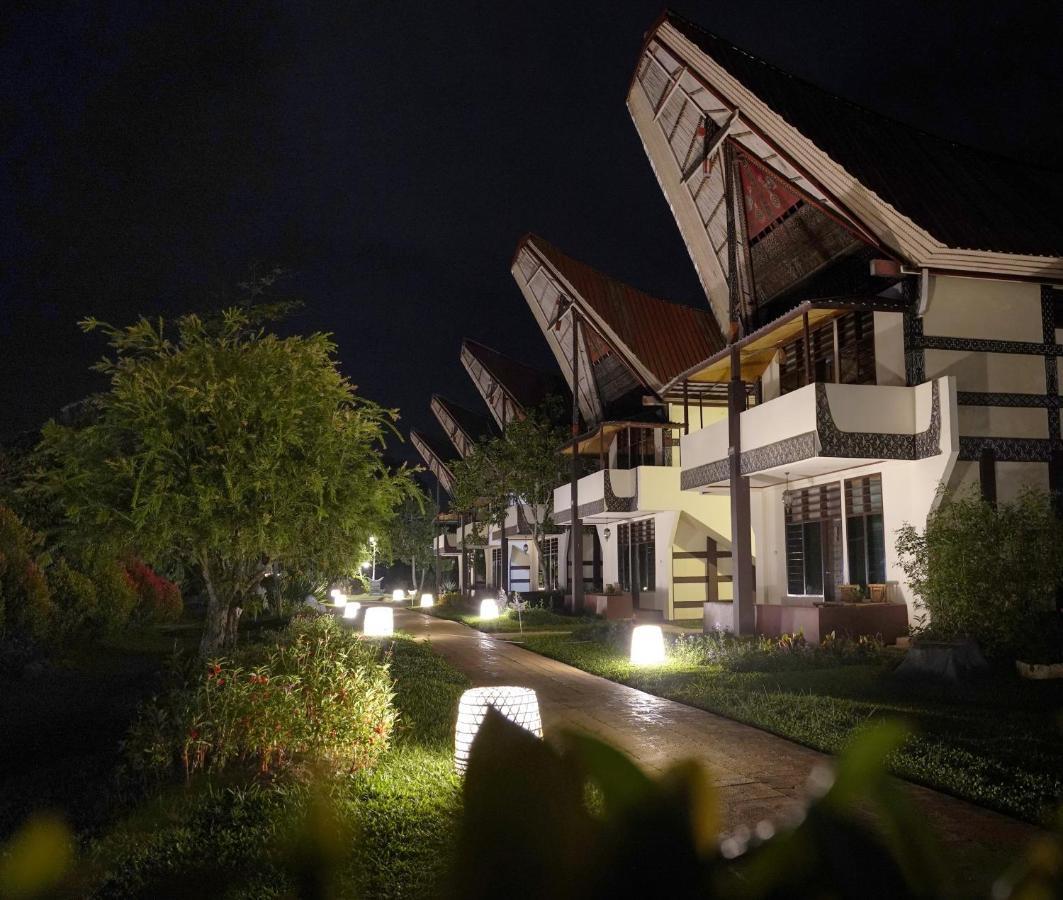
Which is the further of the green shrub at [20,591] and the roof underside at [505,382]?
the roof underside at [505,382]

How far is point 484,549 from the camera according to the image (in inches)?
1994

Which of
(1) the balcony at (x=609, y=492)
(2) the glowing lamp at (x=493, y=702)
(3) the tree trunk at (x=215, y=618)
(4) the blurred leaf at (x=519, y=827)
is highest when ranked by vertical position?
(1) the balcony at (x=609, y=492)

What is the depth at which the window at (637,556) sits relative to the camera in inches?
1056

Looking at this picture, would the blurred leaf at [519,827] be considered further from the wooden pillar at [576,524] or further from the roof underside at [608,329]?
the wooden pillar at [576,524]

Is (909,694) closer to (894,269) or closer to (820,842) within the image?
(894,269)

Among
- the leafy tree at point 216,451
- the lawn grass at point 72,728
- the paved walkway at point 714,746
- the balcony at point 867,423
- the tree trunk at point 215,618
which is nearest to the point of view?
the paved walkway at point 714,746

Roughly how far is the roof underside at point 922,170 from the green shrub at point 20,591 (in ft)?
47.8

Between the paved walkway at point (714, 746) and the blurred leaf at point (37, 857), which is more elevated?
the blurred leaf at point (37, 857)

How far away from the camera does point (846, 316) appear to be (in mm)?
16766

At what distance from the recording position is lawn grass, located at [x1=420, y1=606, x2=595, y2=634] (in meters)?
23.6

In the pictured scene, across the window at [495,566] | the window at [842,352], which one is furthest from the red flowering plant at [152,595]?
the window at [495,566]

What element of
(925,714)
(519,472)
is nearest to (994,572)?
(925,714)

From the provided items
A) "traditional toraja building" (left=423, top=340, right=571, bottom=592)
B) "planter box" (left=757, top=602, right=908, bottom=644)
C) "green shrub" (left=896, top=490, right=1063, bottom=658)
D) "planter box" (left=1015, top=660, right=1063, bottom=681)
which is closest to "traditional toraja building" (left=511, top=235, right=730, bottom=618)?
"traditional toraja building" (left=423, top=340, right=571, bottom=592)

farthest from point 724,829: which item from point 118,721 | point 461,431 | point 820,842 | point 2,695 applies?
point 461,431
